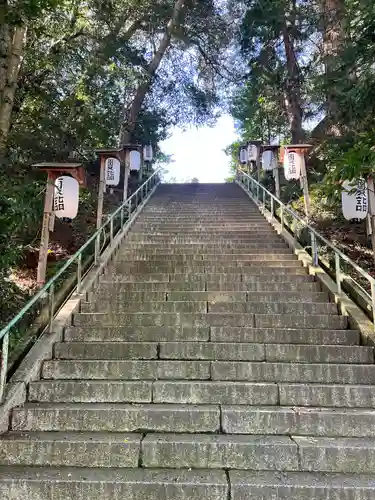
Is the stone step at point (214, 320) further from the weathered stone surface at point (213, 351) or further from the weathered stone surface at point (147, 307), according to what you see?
the weathered stone surface at point (213, 351)

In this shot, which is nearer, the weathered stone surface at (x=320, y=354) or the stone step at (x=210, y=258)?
the weathered stone surface at (x=320, y=354)

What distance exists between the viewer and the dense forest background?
5.25 meters

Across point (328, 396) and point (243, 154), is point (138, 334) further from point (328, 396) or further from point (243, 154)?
point (243, 154)

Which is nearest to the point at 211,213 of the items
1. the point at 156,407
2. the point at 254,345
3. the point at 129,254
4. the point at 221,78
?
the point at 129,254

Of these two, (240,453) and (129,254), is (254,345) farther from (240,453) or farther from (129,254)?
(129,254)

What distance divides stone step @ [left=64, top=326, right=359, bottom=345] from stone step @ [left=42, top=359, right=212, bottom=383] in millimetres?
525

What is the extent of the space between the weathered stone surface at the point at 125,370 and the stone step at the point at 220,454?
0.90 m

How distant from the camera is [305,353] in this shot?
4211mm

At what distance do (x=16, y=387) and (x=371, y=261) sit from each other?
270 inches

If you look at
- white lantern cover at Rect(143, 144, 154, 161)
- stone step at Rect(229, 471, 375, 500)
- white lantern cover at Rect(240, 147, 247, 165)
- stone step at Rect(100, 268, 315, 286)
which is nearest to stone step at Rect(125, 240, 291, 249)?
stone step at Rect(100, 268, 315, 286)

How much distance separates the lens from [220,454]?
303 cm

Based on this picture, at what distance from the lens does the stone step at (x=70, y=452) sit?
3002 mm

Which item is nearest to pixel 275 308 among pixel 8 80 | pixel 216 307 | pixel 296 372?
pixel 216 307

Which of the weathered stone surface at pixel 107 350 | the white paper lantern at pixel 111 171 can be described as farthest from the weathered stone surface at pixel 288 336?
the white paper lantern at pixel 111 171
